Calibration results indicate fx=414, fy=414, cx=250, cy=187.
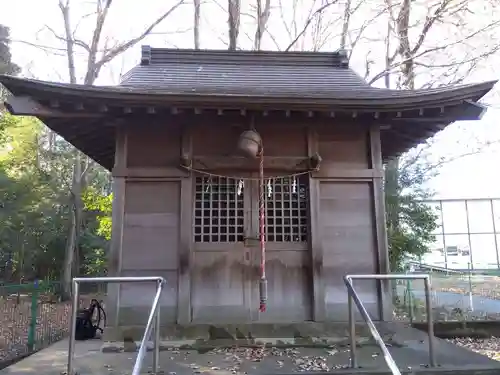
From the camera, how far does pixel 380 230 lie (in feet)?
20.3

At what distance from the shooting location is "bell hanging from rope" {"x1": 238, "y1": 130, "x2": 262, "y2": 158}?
19.2 feet

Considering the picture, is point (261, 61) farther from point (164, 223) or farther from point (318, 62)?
point (164, 223)

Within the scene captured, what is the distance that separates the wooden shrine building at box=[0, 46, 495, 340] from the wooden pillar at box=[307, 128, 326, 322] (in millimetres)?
16

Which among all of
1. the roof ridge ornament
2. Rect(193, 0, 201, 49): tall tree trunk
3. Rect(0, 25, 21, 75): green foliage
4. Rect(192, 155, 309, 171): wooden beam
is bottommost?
Rect(192, 155, 309, 171): wooden beam

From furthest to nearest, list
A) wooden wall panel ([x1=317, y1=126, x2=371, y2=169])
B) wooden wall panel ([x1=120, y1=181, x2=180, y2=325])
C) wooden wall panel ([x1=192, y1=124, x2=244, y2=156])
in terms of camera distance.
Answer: wooden wall panel ([x1=317, y1=126, x2=371, y2=169])
wooden wall panel ([x1=192, y1=124, x2=244, y2=156])
wooden wall panel ([x1=120, y1=181, x2=180, y2=325])

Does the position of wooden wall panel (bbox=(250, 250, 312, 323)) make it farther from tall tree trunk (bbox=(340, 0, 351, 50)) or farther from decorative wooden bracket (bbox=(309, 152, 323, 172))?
tall tree trunk (bbox=(340, 0, 351, 50))

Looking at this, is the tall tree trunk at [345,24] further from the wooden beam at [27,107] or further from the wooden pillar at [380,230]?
the wooden beam at [27,107]

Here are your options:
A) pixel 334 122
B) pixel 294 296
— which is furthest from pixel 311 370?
pixel 334 122

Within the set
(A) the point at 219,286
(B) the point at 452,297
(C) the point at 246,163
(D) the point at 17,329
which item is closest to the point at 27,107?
(C) the point at 246,163

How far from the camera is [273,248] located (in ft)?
20.0

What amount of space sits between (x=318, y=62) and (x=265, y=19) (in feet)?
29.7

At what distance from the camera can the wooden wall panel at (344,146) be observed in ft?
21.0

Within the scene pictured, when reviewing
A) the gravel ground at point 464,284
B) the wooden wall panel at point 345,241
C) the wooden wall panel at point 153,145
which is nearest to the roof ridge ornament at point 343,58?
the wooden wall panel at point 345,241

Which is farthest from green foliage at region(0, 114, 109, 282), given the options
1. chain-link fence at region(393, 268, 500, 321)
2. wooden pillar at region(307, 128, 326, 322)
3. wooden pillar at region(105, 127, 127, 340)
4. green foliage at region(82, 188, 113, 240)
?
wooden pillar at region(307, 128, 326, 322)
